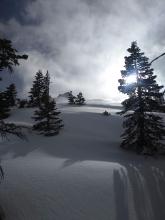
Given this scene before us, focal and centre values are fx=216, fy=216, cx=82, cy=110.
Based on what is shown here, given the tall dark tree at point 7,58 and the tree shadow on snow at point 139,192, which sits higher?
the tall dark tree at point 7,58

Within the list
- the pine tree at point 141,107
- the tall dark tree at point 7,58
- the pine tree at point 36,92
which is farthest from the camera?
the pine tree at point 36,92

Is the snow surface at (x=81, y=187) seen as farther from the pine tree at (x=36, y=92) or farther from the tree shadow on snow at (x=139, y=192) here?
the pine tree at (x=36, y=92)

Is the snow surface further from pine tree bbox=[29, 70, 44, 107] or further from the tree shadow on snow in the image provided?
pine tree bbox=[29, 70, 44, 107]

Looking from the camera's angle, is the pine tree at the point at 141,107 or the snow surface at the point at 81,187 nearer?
the snow surface at the point at 81,187

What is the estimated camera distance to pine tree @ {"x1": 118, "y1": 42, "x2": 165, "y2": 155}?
64.7ft

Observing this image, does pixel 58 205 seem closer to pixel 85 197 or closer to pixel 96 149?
pixel 85 197

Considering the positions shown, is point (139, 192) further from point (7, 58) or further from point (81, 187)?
point (7, 58)

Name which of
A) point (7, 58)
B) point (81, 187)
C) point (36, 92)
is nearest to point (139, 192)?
point (81, 187)

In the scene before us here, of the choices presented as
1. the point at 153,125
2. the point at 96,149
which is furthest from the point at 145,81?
the point at 96,149

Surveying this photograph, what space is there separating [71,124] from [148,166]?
20475 millimetres

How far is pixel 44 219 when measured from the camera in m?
8.75

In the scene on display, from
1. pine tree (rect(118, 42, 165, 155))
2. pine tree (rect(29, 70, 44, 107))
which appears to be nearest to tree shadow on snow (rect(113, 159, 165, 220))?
pine tree (rect(118, 42, 165, 155))

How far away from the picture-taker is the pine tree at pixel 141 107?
64.7ft

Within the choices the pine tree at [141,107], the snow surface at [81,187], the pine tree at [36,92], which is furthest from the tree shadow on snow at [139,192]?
the pine tree at [36,92]
